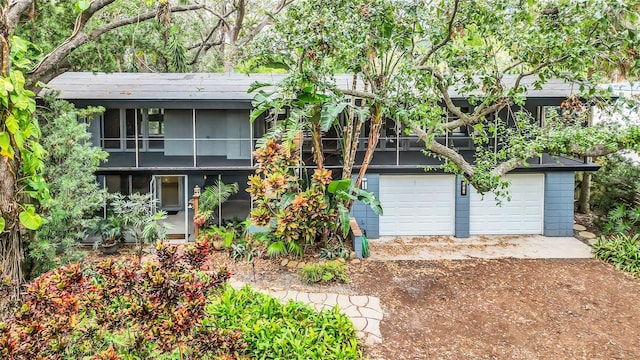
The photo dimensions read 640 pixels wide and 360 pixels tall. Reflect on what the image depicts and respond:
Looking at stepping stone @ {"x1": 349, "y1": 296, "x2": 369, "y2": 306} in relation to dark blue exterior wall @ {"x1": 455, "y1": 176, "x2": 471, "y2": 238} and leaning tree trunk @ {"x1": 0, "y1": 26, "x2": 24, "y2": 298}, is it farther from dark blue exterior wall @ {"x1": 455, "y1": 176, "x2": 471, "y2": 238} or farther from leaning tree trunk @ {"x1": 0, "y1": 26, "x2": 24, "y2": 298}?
dark blue exterior wall @ {"x1": 455, "y1": 176, "x2": 471, "y2": 238}

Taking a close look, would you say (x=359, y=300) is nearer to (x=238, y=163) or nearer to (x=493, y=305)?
(x=493, y=305)

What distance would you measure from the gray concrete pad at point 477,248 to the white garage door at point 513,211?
0.33 m

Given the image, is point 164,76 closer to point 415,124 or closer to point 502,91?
point 415,124

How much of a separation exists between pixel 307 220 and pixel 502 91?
187 inches

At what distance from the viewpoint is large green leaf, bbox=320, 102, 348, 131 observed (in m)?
8.70

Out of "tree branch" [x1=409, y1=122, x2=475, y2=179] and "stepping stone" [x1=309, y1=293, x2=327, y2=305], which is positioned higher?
"tree branch" [x1=409, y1=122, x2=475, y2=179]

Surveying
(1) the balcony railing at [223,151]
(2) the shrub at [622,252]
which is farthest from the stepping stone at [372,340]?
(2) the shrub at [622,252]

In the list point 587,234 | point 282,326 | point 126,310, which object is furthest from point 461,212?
point 126,310

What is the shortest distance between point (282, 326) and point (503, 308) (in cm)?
398

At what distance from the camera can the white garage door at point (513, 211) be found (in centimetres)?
1238

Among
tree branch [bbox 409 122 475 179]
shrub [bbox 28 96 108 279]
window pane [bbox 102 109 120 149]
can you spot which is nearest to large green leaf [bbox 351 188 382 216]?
→ tree branch [bbox 409 122 475 179]

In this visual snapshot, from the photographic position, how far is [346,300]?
7273 mm

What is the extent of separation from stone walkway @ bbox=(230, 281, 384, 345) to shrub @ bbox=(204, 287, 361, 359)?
0.94ft

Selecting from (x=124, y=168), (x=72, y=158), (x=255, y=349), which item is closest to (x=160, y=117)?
(x=124, y=168)
